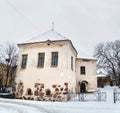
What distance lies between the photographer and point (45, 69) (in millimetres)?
23031

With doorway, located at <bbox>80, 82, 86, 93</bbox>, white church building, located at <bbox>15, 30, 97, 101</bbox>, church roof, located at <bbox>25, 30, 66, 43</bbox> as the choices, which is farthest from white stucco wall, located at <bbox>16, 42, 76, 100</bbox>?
doorway, located at <bbox>80, 82, 86, 93</bbox>

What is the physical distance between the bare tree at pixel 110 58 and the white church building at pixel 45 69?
24550 mm

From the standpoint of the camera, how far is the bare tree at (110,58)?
4581 cm

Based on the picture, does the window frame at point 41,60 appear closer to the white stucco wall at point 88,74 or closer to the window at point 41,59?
the window at point 41,59

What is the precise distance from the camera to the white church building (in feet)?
72.6

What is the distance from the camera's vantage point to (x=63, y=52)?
23.0m

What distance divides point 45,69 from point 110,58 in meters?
28.0

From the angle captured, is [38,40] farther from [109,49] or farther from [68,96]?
[109,49]

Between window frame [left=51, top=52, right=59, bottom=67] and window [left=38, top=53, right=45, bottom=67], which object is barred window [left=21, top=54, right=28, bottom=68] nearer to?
window [left=38, top=53, right=45, bottom=67]

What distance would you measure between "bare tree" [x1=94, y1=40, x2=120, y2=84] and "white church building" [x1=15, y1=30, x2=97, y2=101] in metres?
24.6

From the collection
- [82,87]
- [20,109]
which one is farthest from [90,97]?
[20,109]

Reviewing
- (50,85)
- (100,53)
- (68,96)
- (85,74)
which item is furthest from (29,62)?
(100,53)

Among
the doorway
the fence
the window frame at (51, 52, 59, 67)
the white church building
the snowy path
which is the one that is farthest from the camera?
the doorway

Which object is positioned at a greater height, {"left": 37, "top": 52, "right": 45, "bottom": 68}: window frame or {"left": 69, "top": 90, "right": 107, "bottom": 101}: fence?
{"left": 37, "top": 52, "right": 45, "bottom": 68}: window frame
